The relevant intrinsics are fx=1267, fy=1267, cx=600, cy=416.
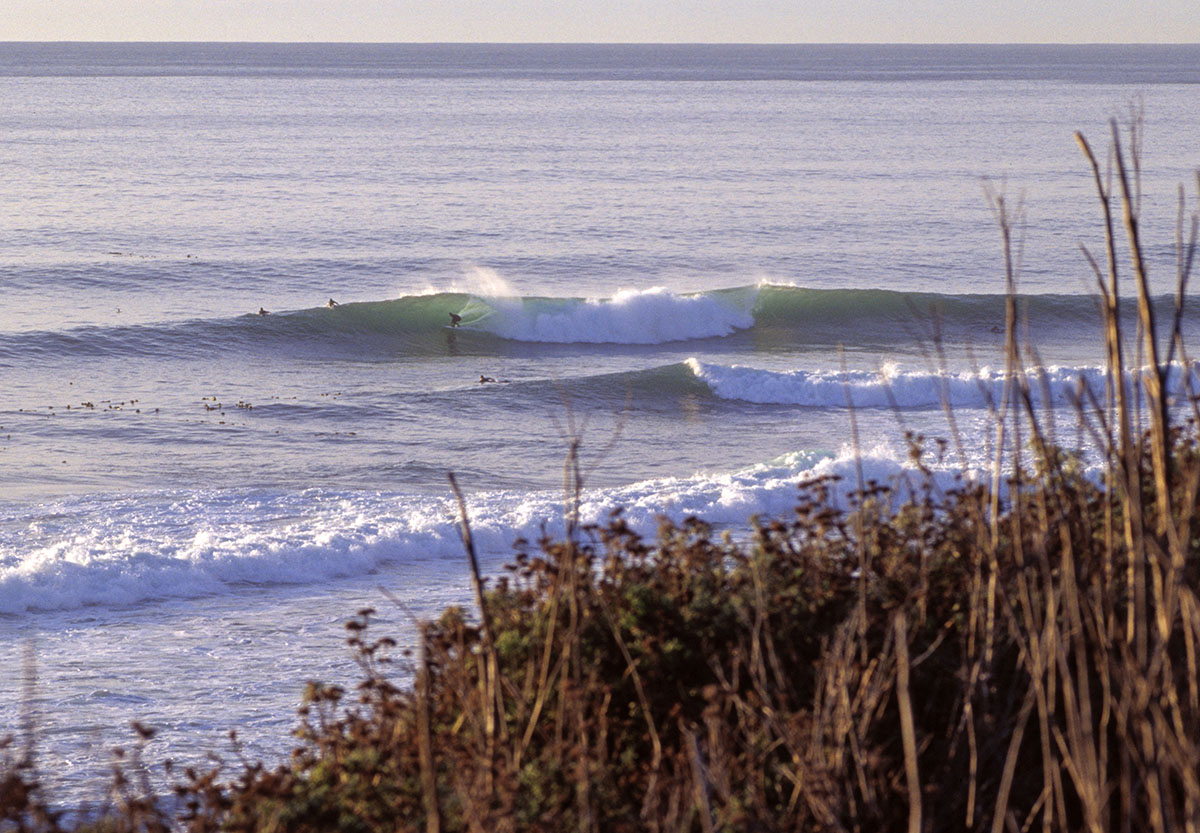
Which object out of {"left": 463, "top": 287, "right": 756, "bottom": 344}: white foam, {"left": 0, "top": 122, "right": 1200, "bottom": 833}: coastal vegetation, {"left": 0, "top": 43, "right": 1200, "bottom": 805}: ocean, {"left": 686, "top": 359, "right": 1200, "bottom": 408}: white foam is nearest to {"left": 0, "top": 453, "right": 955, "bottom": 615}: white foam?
{"left": 0, "top": 43, "right": 1200, "bottom": 805}: ocean

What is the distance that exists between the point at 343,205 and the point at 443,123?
33.5 m

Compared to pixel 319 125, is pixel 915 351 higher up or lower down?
lower down

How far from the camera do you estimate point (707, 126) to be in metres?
69.8

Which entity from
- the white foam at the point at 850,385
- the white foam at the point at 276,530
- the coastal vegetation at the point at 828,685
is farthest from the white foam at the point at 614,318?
the coastal vegetation at the point at 828,685

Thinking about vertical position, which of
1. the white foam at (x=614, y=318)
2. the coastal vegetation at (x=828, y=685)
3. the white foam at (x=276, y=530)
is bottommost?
the white foam at (x=276, y=530)

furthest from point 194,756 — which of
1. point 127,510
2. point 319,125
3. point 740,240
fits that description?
point 319,125

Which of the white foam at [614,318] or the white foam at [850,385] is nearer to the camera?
the white foam at [850,385]

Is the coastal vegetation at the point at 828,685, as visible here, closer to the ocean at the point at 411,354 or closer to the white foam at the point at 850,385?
the ocean at the point at 411,354

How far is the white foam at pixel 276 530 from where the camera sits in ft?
32.5

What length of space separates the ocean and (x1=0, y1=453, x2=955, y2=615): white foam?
0.04 metres

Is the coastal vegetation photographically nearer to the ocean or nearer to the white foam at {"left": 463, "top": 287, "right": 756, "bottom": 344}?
the ocean

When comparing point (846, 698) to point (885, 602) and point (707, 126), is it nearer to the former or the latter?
point (885, 602)

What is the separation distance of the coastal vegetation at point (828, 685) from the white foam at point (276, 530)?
5186 millimetres

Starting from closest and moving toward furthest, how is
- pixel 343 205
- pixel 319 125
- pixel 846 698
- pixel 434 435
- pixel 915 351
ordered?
pixel 846 698, pixel 434 435, pixel 915 351, pixel 343 205, pixel 319 125
